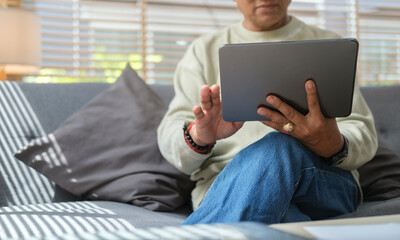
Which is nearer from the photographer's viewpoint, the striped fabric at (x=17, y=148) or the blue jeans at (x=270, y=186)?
the blue jeans at (x=270, y=186)

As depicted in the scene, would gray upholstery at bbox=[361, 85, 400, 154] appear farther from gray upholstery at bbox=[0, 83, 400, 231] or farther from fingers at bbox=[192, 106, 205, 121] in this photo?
fingers at bbox=[192, 106, 205, 121]

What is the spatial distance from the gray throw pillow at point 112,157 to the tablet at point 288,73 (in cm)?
49

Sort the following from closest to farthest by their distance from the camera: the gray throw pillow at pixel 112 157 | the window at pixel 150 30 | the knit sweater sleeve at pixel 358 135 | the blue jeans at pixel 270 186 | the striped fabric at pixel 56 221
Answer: the blue jeans at pixel 270 186 < the striped fabric at pixel 56 221 < the knit sweater sleeve at pixel 358 135 < the gray throw pillow at pixel 112 157 < the window at pixel 150 30

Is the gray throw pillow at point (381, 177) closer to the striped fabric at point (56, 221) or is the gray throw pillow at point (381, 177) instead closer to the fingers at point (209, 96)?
the fingers at point (209, 96)

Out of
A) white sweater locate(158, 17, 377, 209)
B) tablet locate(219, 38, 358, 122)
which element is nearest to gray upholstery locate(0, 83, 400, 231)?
white sweater locate(158, 17, 377, 209)

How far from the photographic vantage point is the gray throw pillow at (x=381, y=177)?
1.56 meters

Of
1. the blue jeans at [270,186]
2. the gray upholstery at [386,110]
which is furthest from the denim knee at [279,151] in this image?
the gray upholstery at [386,110]

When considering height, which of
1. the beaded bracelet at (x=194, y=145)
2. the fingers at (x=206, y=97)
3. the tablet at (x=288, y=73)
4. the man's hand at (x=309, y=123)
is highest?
Result: the tablet at (x=288, y=73)

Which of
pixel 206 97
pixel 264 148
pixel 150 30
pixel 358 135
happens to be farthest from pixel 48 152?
pixel 150 30

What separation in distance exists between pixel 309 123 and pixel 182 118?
0.48 meters

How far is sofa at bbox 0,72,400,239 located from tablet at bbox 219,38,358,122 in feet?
1.16

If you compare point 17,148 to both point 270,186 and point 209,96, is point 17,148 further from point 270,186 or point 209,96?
point 270,186

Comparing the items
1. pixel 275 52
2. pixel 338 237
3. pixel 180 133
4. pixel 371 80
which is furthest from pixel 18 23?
pixel 371 80

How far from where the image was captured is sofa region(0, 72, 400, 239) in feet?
3.98
